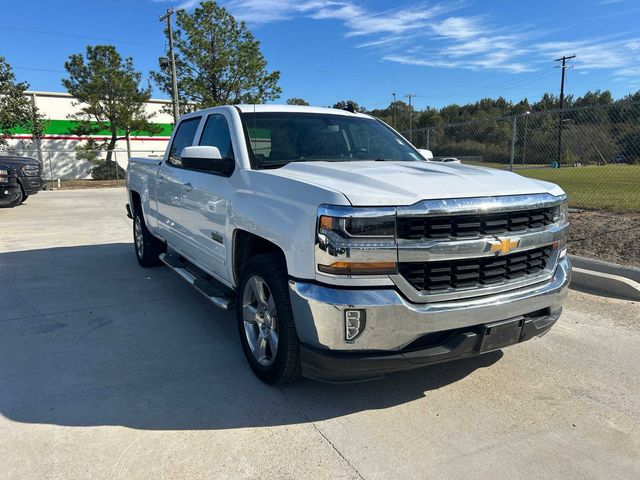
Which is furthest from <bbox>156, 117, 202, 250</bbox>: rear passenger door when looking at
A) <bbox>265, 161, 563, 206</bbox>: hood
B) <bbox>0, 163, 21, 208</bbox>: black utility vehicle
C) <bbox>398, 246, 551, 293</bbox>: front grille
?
<bbox>0, 163, 21, 208</bbox>: black utility vehicle

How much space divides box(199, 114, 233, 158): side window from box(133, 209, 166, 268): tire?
96.1 inches

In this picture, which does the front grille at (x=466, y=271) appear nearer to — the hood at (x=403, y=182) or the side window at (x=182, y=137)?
the hood at (x=403, y=182)

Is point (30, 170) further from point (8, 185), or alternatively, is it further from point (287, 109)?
point (287, 109)

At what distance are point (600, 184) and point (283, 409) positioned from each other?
508 inches

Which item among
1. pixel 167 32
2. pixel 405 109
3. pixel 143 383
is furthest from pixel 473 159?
pixel 405 109

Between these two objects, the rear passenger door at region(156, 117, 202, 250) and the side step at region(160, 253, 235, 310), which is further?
the rear passenger door at region(156, 117, 202, 250)

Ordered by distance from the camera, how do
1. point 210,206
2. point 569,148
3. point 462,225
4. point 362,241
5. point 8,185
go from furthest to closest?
point 8,185, point 569,148, point 210,206, point 462,225, point 362,241

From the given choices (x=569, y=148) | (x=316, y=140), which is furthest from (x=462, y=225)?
(x=569, y=148)

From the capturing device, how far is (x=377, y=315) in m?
2.69

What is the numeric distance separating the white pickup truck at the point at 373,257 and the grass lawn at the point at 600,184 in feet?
24.2

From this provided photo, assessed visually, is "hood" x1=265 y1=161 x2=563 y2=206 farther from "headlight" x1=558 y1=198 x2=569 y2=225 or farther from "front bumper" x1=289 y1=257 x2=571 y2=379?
"front bumper" x1=289 y1=257 x2=571 y2=379

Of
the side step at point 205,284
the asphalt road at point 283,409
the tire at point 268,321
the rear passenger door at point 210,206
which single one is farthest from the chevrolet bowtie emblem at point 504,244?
the side step at point 205,284

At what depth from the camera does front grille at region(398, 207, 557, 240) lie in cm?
273

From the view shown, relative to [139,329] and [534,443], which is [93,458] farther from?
[534,443]
